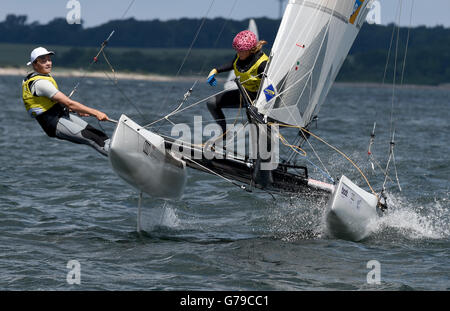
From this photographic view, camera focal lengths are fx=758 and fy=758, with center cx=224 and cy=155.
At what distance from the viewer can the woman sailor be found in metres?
7.09

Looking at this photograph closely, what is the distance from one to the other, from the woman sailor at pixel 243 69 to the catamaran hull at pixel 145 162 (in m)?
0.74

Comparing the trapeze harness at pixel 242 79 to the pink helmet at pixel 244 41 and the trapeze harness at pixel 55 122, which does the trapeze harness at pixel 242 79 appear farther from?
the trapeze harness at pixel 55 122

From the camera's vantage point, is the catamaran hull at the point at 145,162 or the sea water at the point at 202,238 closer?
the sea water at the point at 202,238

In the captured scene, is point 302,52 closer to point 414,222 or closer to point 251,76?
point 251,76

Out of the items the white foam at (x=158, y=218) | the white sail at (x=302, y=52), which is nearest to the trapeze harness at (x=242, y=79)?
the white sail at (x=302, y=52)

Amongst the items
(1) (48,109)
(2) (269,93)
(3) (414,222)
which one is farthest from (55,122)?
(3) (414,222)

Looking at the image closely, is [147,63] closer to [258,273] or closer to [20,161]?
[20,161]

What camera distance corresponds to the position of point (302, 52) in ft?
24.2

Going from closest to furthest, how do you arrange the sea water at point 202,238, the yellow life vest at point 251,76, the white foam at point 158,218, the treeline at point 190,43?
the sea water at point 202,238
the yellow life vest at point 251,76
the white foam at point 158,218
the treeline at point 190,43

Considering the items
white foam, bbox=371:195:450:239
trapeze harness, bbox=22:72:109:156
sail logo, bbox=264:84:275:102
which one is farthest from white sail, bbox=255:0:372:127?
trapeze harness, bbox=22:72:109:156

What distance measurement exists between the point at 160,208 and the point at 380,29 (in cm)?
14423

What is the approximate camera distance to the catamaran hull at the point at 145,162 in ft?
21.3

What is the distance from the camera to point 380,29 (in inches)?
5782
